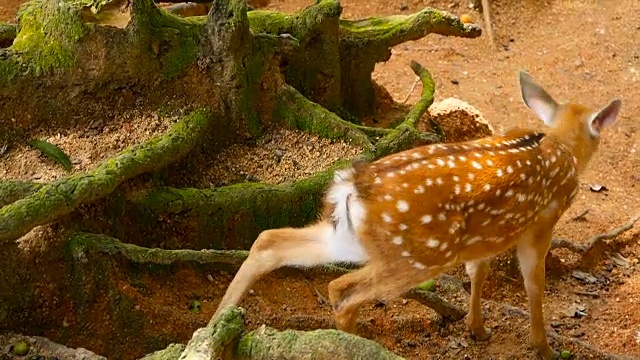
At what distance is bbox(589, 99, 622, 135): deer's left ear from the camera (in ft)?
18.1

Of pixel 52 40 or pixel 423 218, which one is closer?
pixel 423 218

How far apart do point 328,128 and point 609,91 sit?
5.12 meters

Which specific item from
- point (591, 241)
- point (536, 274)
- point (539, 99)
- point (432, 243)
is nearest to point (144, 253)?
point (432, 243)

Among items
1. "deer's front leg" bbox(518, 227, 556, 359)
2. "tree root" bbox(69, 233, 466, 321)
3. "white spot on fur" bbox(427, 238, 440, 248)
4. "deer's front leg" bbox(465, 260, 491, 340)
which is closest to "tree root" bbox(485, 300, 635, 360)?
"deer's front leg" bbox(518, 227, 556, 359)

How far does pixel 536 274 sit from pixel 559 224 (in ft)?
7.36

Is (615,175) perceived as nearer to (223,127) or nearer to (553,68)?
(553,68)

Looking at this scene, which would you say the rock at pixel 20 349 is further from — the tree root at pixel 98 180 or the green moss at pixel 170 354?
the green moss at pixel 170 354

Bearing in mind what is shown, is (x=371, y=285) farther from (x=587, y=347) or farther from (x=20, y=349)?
(x=587, y=347)

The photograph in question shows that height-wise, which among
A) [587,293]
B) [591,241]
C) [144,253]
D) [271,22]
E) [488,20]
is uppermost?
[271,22]

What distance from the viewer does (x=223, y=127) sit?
5617 mm

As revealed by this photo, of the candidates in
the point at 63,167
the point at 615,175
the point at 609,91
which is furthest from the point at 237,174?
the point at 609,91

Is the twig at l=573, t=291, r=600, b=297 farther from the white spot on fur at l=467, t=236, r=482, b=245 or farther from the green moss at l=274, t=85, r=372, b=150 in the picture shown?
the white spot on fur at l=467, t=236, r=482, b=245

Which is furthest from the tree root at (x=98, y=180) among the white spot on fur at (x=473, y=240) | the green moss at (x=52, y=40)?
the white spot on fur at (x=473, y=240)

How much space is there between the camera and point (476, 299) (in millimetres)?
5418
